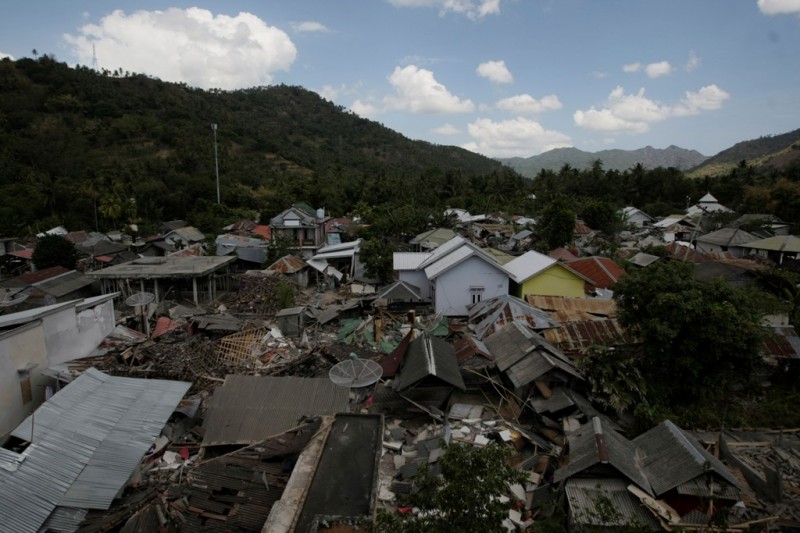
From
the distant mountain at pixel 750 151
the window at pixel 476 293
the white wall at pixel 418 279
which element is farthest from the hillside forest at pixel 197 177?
the distant mountain at pixel 750 151

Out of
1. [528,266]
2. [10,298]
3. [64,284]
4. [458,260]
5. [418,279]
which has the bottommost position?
Result: [10,298]

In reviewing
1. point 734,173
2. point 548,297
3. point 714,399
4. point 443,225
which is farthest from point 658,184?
point 714,399

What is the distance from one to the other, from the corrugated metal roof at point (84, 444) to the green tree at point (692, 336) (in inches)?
488

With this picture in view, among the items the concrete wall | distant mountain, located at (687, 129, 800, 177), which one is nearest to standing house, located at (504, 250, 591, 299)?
the concrete wall

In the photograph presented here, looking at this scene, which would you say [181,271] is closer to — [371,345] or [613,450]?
[371,345]

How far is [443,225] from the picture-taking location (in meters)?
41.0

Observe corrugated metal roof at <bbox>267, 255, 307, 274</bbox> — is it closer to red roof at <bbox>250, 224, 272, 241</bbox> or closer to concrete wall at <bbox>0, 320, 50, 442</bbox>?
red roof at <bbox>250, 224, 272, 241</bbox>

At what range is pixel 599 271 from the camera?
76.2ft

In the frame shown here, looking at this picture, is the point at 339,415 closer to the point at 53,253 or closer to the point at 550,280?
the point at 550,280

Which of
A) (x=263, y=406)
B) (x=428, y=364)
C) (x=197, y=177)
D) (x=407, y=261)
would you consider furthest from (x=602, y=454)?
(x=197, y=177)

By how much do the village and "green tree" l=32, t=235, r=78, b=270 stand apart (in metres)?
5.69

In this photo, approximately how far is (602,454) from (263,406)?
748cm

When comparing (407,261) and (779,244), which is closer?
(407,261)

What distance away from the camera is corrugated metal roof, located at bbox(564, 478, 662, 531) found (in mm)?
7262
